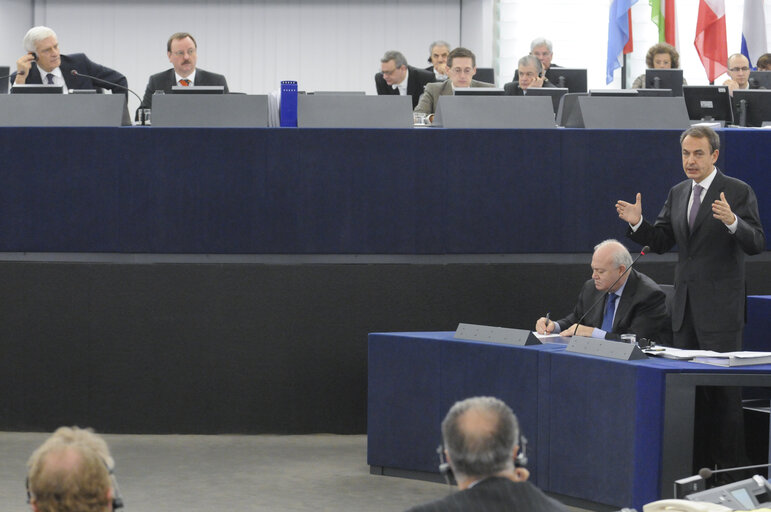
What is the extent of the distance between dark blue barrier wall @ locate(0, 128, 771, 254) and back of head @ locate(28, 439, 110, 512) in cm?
444

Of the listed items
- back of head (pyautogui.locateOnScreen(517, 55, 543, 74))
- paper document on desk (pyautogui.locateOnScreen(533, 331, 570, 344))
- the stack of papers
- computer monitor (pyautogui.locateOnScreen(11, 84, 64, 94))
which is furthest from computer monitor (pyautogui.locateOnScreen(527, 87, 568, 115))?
the stack of papers

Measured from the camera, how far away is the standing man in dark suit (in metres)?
5.53

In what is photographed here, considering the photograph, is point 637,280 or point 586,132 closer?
point 637,280

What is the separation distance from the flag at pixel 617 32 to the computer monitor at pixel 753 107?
16.2 ft

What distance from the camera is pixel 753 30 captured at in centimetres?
1282

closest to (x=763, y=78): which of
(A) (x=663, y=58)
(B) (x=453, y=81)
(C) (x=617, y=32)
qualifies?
(A) (x=663, y=58)

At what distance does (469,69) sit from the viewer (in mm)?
9055

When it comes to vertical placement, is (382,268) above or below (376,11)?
below

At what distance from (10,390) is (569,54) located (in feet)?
27.8

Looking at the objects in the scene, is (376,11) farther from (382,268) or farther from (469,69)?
(382,268)

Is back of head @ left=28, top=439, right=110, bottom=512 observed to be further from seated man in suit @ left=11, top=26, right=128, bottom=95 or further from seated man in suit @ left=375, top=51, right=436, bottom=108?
seated man in suit @ left=375, top=51, right=436, bottom=108

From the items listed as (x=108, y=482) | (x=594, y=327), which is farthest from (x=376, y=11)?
(x=108, y=482)

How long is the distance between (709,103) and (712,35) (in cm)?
466

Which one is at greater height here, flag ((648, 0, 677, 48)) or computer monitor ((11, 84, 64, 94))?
flag ((648, 0, 677, 48))
